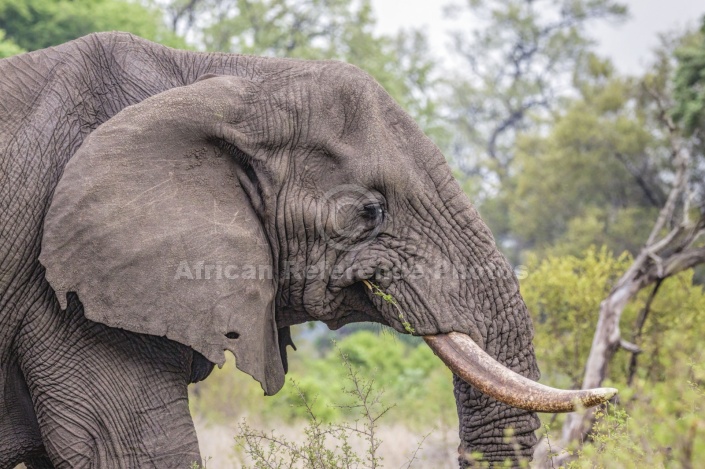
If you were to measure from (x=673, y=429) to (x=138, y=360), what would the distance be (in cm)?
226

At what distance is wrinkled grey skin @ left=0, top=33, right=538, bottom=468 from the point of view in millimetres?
3943

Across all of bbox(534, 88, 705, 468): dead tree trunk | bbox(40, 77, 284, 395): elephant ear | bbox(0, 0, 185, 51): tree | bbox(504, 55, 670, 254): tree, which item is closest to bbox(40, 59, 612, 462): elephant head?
bbox(40, 77, 284, 395): elephant ear

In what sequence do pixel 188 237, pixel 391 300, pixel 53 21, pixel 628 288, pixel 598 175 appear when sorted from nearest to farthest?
pixel 188 237, pixel 391 300, pixel 628 288, pixel 53 21, pixel 598 175

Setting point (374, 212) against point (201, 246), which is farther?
point (374, 212)

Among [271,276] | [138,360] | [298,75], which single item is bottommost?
[138,360]

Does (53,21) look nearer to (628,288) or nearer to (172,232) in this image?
(628,288)

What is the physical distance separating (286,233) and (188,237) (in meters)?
0.48

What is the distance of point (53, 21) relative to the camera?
14.8 m

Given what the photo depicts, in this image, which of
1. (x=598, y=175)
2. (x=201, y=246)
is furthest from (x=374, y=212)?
(x=598, y=175)

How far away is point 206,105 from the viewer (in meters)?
4.12

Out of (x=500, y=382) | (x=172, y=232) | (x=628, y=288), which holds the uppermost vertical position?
(x=628, y=288)

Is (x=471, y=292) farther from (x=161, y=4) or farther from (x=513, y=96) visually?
(x=513, y=96)

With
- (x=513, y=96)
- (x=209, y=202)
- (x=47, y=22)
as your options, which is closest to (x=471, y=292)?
(x=209, y=202)

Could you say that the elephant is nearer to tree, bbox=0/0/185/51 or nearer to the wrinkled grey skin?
the wrinkled grey skin
